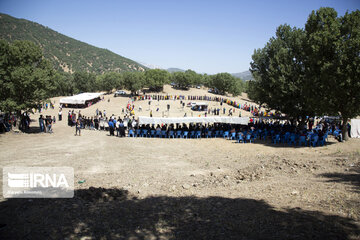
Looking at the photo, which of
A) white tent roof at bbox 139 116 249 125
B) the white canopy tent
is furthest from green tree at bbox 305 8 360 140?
white tent roof at bbox 139 116 249 125

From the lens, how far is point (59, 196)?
326 inches

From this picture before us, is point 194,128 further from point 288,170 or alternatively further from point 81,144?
point 288,170

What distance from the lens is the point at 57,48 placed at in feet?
551

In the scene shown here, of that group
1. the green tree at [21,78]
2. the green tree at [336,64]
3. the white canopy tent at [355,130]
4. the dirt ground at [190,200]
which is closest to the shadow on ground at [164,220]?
the dirt ground at [190,200]

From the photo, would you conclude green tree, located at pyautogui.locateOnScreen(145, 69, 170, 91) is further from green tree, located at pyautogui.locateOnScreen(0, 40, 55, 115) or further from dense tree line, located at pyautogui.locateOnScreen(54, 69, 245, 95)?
green tree, located at pyautogui.locateOnScreen(0, 40, 55, 115)

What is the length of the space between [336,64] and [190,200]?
16831 millimetres

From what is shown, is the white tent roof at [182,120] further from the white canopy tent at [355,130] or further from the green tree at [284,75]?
the white canopy tent at [355,130]

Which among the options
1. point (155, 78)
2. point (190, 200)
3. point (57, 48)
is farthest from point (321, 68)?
point (57, 48)

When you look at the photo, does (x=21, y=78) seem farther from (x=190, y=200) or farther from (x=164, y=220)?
(x=164, y=220)

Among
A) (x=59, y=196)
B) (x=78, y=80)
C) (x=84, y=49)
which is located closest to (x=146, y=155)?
(x=59, y=196)

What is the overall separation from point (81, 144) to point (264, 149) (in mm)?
14968

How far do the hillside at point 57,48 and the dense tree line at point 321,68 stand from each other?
140 m

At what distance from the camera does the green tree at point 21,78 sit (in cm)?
2156

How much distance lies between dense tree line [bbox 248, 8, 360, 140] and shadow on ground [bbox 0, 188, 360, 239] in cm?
1519
